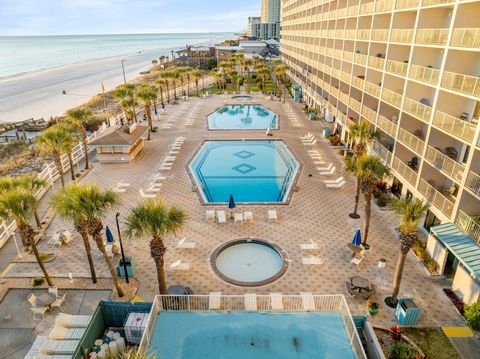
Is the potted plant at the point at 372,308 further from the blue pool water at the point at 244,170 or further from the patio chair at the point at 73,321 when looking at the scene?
the patio chair at the point at 73,321

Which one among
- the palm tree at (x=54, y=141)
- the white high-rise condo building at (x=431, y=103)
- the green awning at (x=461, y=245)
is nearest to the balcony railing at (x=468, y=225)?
the white high-rise condo building at (x=431, y=103)

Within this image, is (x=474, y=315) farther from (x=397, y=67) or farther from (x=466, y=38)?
(x=397, y=67)

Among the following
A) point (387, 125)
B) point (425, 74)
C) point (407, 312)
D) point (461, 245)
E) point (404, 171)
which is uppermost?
point (425, 74)

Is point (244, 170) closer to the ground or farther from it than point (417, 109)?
closer to the ground

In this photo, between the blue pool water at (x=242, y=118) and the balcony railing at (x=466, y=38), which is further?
the blue pool water at (x=242, y=118)

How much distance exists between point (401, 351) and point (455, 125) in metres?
12.6

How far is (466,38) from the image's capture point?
1798cm

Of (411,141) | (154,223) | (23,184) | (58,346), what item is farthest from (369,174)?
(23,184)

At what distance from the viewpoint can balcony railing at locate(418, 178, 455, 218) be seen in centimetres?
1898

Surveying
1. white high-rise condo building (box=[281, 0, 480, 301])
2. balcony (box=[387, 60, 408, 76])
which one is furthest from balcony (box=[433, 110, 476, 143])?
balcony (box=[387, 60, 408, 76])

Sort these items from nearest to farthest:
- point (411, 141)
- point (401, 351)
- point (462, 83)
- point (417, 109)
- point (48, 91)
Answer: point (401, 351) < point (462, 83) < point (417, 109) < point (411, 141) < point (48, 91)

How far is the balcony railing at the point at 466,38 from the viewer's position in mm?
17222

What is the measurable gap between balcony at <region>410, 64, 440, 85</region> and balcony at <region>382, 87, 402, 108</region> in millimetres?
2162

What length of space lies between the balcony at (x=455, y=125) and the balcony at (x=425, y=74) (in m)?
2.37
